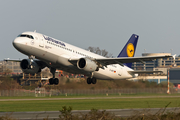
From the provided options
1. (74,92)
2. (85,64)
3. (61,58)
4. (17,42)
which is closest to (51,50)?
(61,58)

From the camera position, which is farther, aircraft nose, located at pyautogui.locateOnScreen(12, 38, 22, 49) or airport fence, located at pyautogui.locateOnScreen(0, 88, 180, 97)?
airport fence, located at pyautogui.locateOnScreen(0, 88, 180, 97)

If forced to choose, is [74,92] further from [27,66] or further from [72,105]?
[27,66]

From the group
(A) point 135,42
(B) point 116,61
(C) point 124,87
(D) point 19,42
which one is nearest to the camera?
(D) point 19,42

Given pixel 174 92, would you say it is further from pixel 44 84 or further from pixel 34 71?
pixel 34 71

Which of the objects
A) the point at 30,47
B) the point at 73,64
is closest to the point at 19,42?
the point at 30,47

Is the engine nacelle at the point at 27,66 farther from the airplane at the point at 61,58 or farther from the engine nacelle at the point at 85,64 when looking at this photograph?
the engine nacelle at the point at 85,64

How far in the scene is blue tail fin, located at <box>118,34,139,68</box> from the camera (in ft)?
151

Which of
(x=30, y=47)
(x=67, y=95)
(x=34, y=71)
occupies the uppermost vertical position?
(x=30, y=47)

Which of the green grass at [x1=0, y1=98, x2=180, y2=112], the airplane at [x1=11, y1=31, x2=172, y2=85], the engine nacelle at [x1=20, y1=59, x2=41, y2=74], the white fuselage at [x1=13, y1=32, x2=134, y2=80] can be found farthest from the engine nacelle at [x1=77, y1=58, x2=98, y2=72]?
the engine nacelle at [x1=20, y1=59, x2=41, y2=74]

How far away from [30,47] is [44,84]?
117 feet

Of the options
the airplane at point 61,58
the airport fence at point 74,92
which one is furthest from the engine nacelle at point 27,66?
the airport fence at point 74,92

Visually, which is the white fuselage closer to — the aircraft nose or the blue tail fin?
the aircraft nose

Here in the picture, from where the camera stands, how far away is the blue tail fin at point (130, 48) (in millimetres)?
46062

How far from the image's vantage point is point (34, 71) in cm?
3878
